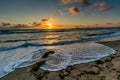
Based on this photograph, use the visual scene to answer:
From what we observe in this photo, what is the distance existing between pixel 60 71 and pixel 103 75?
5.60 feet

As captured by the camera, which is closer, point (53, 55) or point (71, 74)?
point (71, 74)

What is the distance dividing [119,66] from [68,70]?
84.6 inches

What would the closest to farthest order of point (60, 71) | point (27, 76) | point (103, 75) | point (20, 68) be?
1. point (103, 75)
2. point (27, 76)
3. point (60, 71)
4. point (20, 68)

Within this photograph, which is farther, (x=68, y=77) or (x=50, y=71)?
(x=50, y=71)

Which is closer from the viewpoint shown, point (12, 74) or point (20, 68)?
point (12, 74)

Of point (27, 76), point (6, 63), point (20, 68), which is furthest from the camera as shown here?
point (6, 63)

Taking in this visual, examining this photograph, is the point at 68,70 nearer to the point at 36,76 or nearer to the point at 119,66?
the point at 36,76

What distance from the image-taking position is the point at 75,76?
16.9 ft

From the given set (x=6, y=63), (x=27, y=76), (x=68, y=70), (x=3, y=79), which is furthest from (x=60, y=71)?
(x=6, y=63)

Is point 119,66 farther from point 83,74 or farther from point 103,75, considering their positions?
point 83,74

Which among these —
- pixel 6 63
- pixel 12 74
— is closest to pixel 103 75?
pixel 12 74

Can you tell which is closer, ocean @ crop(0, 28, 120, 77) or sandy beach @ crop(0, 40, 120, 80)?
sandy beach @ crop(0, 40, 120, 80)

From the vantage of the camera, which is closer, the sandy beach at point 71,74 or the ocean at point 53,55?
the sandy beach at point 71,74

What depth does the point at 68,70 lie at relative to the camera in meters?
5.85
